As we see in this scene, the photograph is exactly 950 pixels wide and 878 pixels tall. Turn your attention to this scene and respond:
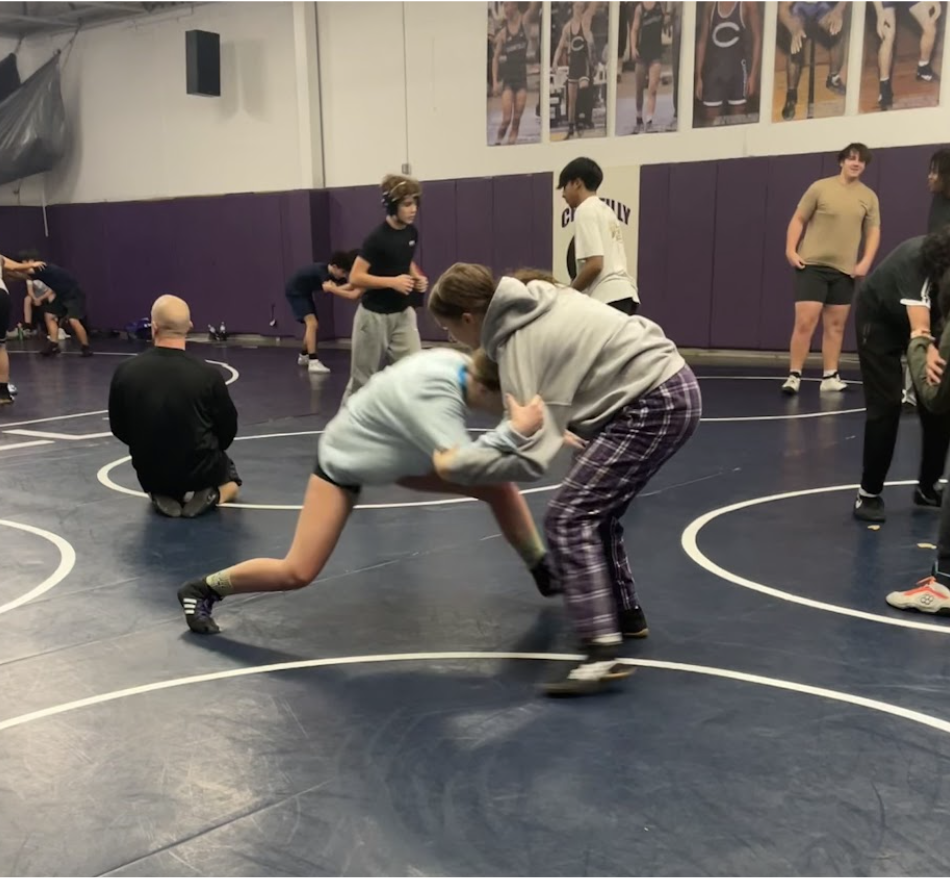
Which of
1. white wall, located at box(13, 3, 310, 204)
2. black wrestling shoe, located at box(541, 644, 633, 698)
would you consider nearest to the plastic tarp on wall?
white wall, located at box(13, 3, 310, 204)

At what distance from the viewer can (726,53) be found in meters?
11.4

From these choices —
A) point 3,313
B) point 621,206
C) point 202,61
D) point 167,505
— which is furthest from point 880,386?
point 202,61

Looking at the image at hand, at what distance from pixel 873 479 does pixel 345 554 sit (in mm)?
2683

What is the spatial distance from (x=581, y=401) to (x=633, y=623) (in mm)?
963

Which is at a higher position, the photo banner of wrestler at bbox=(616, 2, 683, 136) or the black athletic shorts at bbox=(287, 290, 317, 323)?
the photo banner of wrestler at bbox=(616, 2, 683, 136)

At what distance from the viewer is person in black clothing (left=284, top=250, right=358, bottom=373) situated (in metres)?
12.5

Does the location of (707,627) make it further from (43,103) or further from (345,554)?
(43,103)

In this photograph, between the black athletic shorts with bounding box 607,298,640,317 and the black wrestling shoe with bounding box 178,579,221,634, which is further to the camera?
the black athletic shorts with bounding box 607,298,640,317

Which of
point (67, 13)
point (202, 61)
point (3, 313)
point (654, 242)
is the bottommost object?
point (3, 313)

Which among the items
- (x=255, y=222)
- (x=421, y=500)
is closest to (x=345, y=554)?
(x=421, y=500)

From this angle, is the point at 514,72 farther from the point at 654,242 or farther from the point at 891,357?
the point at 891,357

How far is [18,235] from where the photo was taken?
60.1 ft

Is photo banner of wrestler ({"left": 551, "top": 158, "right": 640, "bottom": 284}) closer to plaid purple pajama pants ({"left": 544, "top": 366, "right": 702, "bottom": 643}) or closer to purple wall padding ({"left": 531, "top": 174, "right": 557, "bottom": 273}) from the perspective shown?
purple wall padding ({"left": 531, "top": 174, "right": 557, "bottom": 273})

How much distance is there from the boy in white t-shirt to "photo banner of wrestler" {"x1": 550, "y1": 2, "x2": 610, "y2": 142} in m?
6.73
